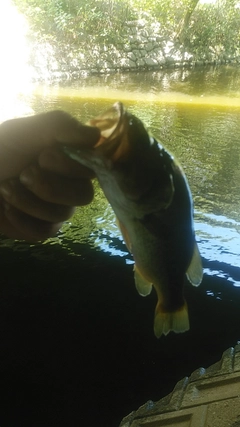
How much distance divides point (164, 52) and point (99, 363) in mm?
15922

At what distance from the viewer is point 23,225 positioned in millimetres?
1586

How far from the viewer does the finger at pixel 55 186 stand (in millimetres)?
1462

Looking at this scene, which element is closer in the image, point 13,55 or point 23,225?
point 23,225

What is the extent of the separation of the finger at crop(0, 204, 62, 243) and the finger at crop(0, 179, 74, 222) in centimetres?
3

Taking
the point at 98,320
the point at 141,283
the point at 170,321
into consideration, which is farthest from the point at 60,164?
the point at 98,320

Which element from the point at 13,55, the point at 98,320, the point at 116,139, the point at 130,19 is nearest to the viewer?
the point at 116,139

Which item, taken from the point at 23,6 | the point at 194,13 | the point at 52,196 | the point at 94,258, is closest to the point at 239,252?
the point at 94,258

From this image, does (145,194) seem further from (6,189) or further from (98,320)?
(98,320)

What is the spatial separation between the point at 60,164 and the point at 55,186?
0.33 feet

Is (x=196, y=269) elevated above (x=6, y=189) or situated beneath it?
situated beneath

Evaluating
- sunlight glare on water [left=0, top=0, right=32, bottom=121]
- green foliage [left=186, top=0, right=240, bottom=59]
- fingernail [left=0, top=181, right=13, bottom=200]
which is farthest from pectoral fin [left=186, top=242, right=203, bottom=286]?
green foliage [left=186, top=0, right=240, bottom=59]

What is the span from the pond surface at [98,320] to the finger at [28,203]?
239 centimetres

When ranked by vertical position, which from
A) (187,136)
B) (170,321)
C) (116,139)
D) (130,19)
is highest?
(130,19)

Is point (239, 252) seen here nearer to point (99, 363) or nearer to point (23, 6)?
point (99, 363)
